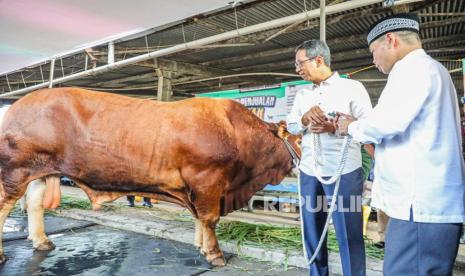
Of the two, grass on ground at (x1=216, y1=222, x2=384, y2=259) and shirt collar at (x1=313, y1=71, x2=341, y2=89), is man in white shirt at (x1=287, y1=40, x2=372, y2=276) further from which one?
grass on ground at (x1=216, y1=222, x2=384, y2=259)

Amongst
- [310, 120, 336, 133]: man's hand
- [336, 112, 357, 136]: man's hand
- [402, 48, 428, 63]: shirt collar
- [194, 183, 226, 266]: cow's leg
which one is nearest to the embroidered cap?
[402, 48, 428, 63]: shirt collar

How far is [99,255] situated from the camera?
4.03m

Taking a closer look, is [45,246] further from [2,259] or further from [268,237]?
[268,237]

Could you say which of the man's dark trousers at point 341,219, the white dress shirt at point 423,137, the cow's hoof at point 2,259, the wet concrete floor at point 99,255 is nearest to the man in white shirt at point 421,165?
the white dress shirt at point 423,137

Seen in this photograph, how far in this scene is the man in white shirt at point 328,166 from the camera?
2656 millimetres

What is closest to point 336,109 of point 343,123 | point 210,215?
point 343,123

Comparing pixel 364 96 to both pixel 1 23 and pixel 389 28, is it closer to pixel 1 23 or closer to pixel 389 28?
pixel 389 28

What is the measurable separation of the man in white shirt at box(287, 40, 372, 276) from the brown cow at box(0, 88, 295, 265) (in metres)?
1.21

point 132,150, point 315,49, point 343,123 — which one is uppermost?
point 315,49

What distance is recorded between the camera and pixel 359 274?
2.62 m

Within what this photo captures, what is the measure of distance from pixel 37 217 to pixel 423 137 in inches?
167

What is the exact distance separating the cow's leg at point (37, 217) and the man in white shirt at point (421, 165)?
12.7 ft

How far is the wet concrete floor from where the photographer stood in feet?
11.7

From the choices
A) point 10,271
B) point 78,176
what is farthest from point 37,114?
point 10,271
